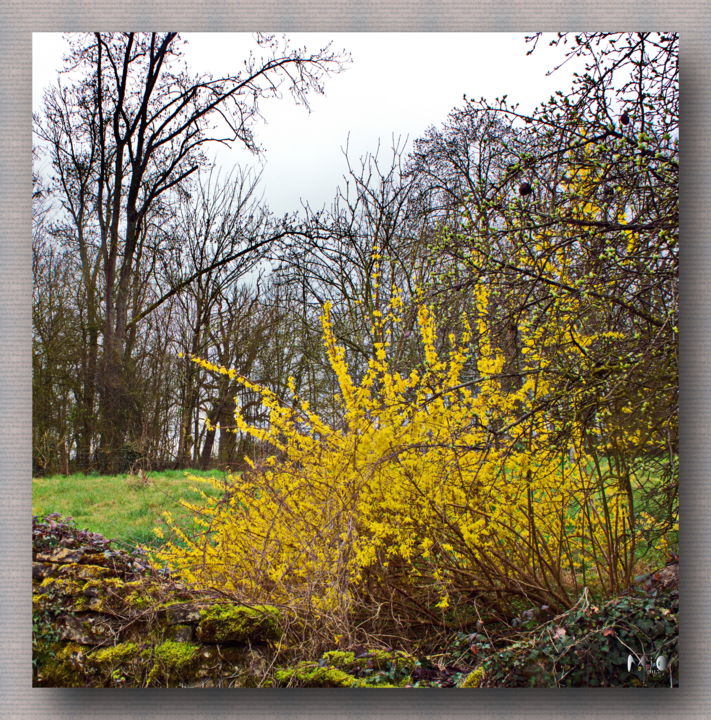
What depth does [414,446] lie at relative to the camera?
289cm

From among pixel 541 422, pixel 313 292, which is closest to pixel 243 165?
pixel 313 292

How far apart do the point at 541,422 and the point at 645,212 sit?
92 cm

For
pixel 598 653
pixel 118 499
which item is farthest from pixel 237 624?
pixel 598 653

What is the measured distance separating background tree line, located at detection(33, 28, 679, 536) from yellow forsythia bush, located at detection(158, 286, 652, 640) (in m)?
0.16

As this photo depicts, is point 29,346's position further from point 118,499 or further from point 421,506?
point 421,506

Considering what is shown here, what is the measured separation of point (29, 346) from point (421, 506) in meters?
1.74

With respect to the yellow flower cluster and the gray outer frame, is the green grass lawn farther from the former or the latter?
the yellow flower cluster

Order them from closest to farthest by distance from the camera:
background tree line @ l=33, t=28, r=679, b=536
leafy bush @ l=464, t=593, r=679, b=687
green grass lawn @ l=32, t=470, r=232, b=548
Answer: leafy bush @ l=464, t=593, r=679, b=687, background tree line @ l=33, t=28, r=679, b=536, green grass lawn @ l=32, t=470, r=232, b=548

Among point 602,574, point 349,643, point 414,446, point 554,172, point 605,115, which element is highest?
point 605,115

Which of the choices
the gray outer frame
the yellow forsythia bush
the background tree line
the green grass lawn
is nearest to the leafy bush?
the gray outer frame

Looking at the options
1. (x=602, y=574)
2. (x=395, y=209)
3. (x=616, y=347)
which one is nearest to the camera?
(x=616, y=347)

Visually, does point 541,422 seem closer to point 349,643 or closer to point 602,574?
point 602,574

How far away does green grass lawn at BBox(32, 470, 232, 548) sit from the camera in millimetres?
2938

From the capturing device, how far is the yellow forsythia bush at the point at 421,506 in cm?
294
